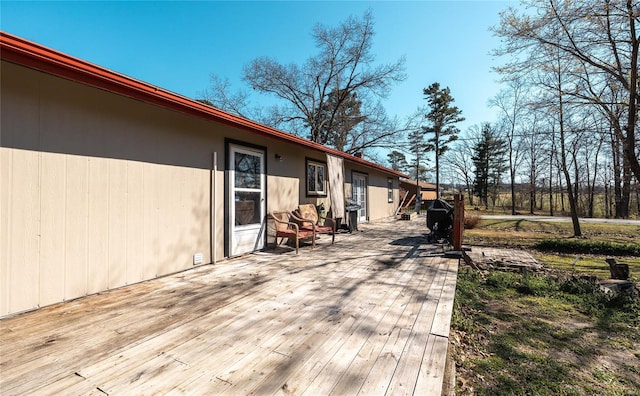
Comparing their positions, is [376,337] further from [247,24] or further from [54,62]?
[247,24]

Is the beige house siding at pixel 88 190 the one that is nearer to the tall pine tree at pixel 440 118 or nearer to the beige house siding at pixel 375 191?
the beige house siding at pixel 375 191

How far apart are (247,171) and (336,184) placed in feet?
11.0

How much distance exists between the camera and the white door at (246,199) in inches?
194

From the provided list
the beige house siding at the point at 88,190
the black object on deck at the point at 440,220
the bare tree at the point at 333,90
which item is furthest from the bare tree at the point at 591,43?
the bare tree at the point at 333,90

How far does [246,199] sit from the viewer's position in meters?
5.25

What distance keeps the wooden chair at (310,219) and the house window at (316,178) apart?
1.97 feet

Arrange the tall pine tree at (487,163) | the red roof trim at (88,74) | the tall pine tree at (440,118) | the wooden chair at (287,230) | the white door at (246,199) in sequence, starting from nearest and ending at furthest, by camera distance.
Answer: the red roof trim at (88,74)
the white door at (246,199)
the wooden chair at (287,230)
the tall pine tree at (440,118)
the tall pine tree at (487,163)

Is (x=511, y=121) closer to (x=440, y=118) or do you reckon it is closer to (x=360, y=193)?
(x=440, y=118)

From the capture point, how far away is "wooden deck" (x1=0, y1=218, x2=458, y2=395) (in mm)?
1623

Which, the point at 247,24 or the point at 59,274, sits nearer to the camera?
the point at 59,274

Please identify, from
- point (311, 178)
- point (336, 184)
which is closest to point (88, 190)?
point (311, 178)

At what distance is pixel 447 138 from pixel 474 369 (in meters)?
27.7

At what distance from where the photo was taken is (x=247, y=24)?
10.6 metres

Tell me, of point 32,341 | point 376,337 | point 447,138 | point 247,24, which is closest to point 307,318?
point 376,337
